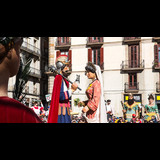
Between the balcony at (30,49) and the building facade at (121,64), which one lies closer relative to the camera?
the building facade at (121,64)

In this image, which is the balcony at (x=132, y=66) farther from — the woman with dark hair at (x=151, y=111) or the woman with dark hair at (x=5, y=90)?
the woman with dark hair at (x=5, y=90)

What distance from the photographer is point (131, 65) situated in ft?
85.2

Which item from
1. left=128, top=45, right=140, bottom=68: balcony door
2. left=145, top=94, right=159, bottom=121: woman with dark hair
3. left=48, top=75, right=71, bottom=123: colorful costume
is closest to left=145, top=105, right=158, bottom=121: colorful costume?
left=145, top=94, right=159, bottom=121: woman with dark hair

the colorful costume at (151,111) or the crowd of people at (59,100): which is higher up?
the crowd of people at (59,100)

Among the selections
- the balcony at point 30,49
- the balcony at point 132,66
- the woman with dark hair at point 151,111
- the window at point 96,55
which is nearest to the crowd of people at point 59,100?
the woman with dark hair at point 151,111

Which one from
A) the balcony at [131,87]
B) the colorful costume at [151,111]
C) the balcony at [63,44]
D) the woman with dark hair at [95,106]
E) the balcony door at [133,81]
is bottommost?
the colorful costume at [151,111]

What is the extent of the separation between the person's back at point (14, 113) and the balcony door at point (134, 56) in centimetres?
2532

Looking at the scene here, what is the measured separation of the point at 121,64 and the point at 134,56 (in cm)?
146

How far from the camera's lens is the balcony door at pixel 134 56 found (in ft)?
84.6

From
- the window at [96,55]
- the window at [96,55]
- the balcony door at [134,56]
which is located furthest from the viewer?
the window at [96,55]

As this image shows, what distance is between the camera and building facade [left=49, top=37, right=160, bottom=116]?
2494cm
